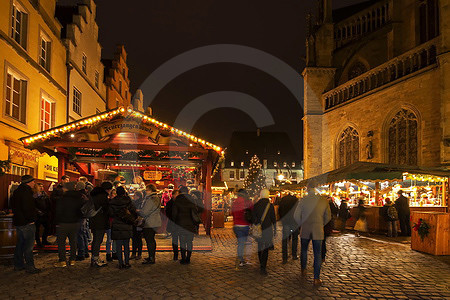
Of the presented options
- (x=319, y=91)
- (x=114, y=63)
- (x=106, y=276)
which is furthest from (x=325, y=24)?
(x=106, y=276)

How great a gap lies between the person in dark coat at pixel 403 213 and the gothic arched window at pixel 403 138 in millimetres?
6425

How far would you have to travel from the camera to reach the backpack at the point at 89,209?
8547 millimetres

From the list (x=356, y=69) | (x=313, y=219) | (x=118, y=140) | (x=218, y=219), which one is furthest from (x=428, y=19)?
(x=313, y=219)

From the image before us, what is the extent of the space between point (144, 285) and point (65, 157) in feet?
31.0

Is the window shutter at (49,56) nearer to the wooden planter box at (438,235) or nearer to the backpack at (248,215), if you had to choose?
the backpack at (248,215)

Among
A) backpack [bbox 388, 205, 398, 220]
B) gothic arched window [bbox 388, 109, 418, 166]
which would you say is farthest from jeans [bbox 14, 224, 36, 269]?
gothic arched window [bbox 388, 109, 418, 166]

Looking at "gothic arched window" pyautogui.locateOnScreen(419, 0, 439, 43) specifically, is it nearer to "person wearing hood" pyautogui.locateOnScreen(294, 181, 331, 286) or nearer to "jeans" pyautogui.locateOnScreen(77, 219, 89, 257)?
"person wearing hood" pyautogui.locateOnScreen(294, 181, 331, 286)

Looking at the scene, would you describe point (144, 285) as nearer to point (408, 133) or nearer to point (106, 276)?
point (106, 276)

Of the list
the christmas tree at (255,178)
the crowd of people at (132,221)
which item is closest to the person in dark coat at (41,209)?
the crowd of people at (132,221)

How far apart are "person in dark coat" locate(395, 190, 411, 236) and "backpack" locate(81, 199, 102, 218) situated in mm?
11802

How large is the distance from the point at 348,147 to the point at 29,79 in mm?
19544

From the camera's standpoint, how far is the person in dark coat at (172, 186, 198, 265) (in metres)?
9.11

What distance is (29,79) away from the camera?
51.8ft

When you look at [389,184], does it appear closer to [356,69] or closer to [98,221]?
[356,69]
